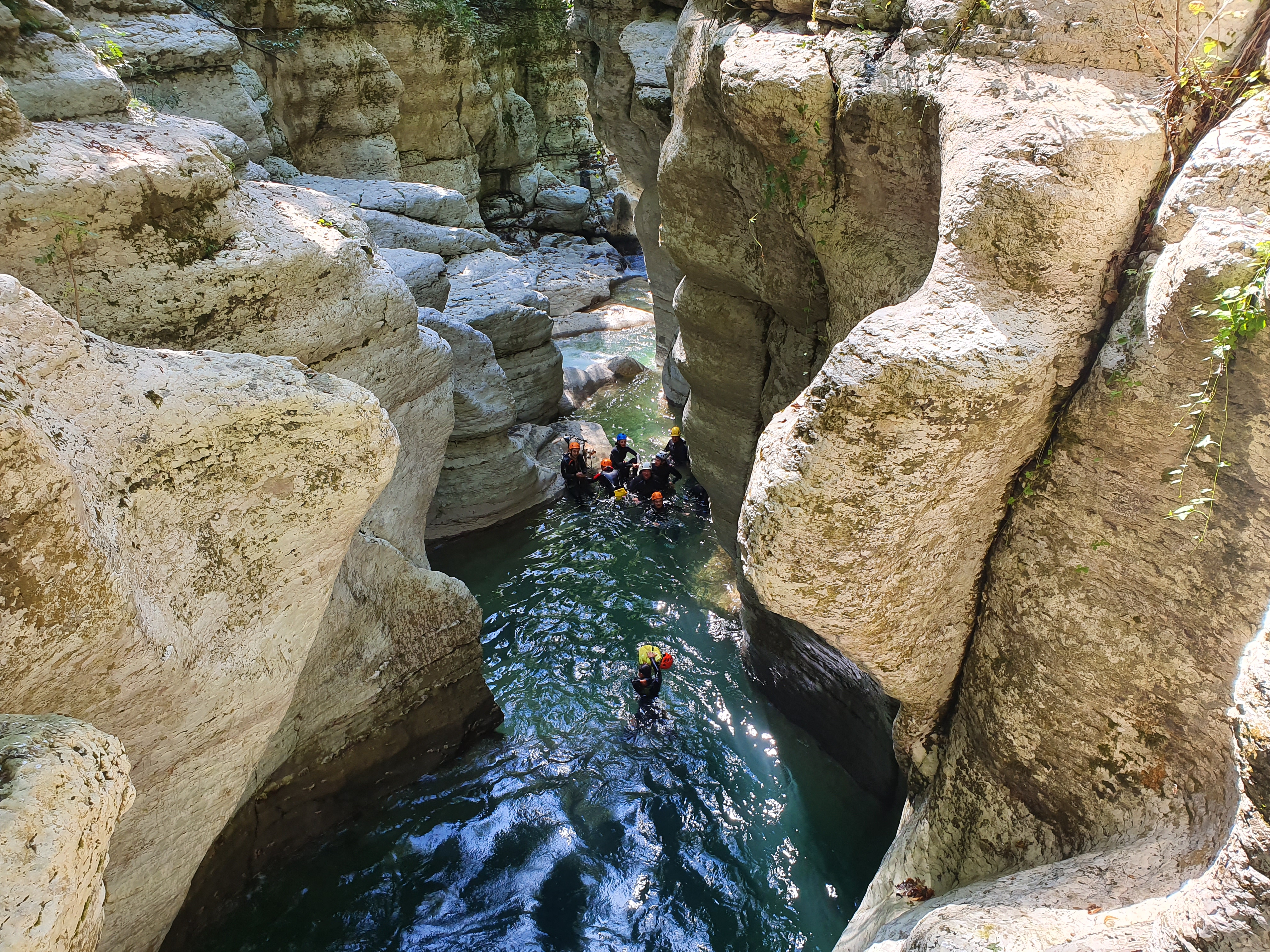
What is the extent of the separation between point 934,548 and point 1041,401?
0.89m

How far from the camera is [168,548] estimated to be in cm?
384

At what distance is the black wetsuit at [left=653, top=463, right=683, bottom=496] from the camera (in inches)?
429

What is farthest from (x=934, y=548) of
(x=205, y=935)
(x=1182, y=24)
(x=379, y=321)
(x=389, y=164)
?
(x=389, y=164)

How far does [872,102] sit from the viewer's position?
4.97 metres

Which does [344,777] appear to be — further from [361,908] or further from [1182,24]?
[1182,24]

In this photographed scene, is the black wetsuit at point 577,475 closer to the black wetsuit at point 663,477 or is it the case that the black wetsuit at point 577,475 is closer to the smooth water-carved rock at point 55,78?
the black wetsuit at point 663,477

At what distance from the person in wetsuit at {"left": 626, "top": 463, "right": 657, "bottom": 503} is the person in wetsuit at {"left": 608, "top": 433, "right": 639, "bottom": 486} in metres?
0.17

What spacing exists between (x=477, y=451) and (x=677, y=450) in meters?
3.05

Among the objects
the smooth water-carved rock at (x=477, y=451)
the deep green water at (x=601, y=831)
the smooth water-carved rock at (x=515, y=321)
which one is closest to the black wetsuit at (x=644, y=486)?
the smooth water-carved rock at (x=477, y=451)

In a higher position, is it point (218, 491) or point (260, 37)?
point (260, 37)

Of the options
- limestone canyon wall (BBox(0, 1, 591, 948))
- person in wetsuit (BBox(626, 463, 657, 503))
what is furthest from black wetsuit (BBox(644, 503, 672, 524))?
limestone canyon wall (BBox(0, 1, 591, 948))

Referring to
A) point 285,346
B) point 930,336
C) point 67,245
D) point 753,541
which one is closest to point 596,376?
point 285,346

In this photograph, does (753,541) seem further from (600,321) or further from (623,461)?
(600,321)

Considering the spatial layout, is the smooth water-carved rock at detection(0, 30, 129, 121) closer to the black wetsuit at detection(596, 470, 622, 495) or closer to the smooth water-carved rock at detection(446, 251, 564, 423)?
the smooth water-carved rock at detection(446, 251, 564, 423)
